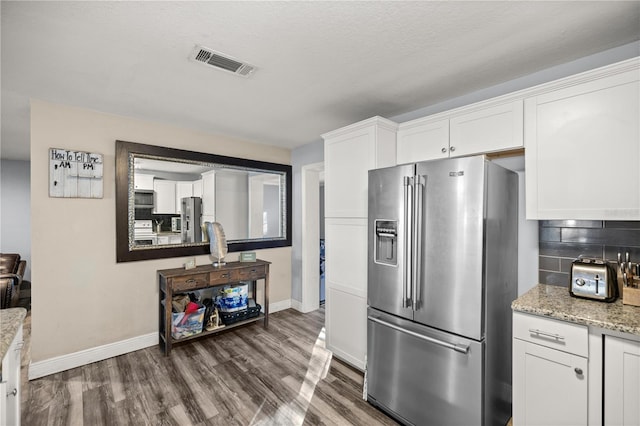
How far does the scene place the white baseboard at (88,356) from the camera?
2.55m

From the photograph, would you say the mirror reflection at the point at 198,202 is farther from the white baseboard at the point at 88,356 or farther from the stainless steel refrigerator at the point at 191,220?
the white baseboard at the point at 88,356

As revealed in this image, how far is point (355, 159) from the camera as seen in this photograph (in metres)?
2.66

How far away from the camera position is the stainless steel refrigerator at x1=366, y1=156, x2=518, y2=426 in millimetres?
1703

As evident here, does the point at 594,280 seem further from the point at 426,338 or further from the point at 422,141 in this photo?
the point at 422,141

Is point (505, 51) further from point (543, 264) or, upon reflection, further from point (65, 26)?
point (65, 26)

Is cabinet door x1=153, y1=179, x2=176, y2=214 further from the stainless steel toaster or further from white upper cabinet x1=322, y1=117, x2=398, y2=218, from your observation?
the stainless steel toaster

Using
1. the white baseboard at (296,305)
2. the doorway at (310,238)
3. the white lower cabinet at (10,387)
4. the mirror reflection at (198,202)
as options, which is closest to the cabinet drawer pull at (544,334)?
the white lower cabinet at (10,387)

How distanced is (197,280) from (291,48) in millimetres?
2472

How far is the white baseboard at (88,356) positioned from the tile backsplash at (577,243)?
3724 millimetres

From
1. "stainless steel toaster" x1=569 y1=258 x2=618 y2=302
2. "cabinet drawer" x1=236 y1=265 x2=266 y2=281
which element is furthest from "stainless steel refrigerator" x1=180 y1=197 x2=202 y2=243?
"stainless steel toaster" x1=569 y1=258 x2=618 y2=302

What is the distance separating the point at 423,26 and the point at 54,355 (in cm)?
390

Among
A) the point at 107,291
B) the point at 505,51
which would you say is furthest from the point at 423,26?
the point at 107,291

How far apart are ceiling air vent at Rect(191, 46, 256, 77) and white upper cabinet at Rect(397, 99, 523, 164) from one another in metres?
1.39

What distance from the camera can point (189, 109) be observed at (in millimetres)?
2775
